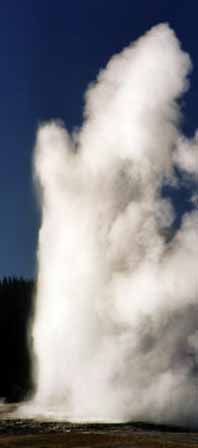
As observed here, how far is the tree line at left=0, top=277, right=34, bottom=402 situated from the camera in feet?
542

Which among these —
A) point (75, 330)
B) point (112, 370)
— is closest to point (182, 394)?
point (112, 370)

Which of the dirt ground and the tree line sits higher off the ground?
the tree line

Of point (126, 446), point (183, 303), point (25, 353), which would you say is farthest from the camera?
point (25, 353)

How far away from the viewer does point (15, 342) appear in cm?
18062

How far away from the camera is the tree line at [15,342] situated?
165125 mm

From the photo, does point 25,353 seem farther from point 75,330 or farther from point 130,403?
point 130,403

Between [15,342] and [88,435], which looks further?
[15,342]

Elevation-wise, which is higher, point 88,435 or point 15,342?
point 15,342

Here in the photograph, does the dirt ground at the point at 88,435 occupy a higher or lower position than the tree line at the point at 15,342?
lower

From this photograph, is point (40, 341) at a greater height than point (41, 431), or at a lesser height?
greater

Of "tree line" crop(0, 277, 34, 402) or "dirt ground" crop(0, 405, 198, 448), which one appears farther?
"tree line" crop(0, 277, 34, 402)

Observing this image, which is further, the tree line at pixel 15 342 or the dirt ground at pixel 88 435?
the tree line at pixel 15 342

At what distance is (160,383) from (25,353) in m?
52.8

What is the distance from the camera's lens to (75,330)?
160250 mm
